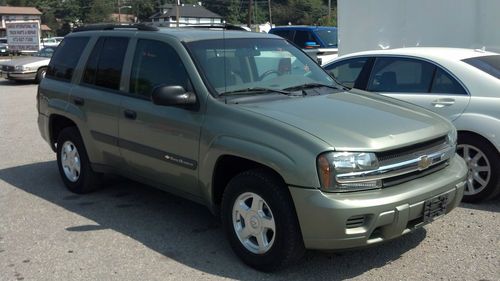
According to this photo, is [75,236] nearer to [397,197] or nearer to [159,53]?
[159,53]

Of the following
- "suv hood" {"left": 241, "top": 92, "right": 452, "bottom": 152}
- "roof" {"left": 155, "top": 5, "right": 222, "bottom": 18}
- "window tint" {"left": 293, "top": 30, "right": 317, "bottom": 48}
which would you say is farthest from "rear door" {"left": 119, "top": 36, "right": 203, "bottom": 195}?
"roof" {"left": 155, "top": 5, "right": 222, "bottom": 18}

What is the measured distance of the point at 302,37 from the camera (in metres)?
17.0

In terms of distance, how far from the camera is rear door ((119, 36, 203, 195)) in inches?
179

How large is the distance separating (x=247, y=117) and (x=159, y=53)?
1.34 metres

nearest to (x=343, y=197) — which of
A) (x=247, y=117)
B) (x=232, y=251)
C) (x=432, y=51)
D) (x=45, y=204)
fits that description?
(x=247, y=117)

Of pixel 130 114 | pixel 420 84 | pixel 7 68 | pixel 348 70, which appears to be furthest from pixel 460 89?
pixel 7 68

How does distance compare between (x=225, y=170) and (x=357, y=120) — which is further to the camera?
(x=225, y=170)

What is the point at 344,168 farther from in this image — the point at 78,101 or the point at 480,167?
the point at 78,101

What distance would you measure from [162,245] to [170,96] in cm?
128

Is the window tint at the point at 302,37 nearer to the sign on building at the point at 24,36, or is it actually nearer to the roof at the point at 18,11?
the sign on building at the point at 24,36

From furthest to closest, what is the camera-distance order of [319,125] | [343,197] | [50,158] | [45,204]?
[50,158] → [45,204] → [319,125] → [343,197]

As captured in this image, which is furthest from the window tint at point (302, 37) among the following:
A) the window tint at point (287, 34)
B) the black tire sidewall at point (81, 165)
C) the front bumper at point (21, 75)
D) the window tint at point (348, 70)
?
the black tire sidewall at point (81, 165)

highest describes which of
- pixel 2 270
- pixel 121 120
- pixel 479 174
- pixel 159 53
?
pixel 159 53

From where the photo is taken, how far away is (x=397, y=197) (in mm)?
3703
